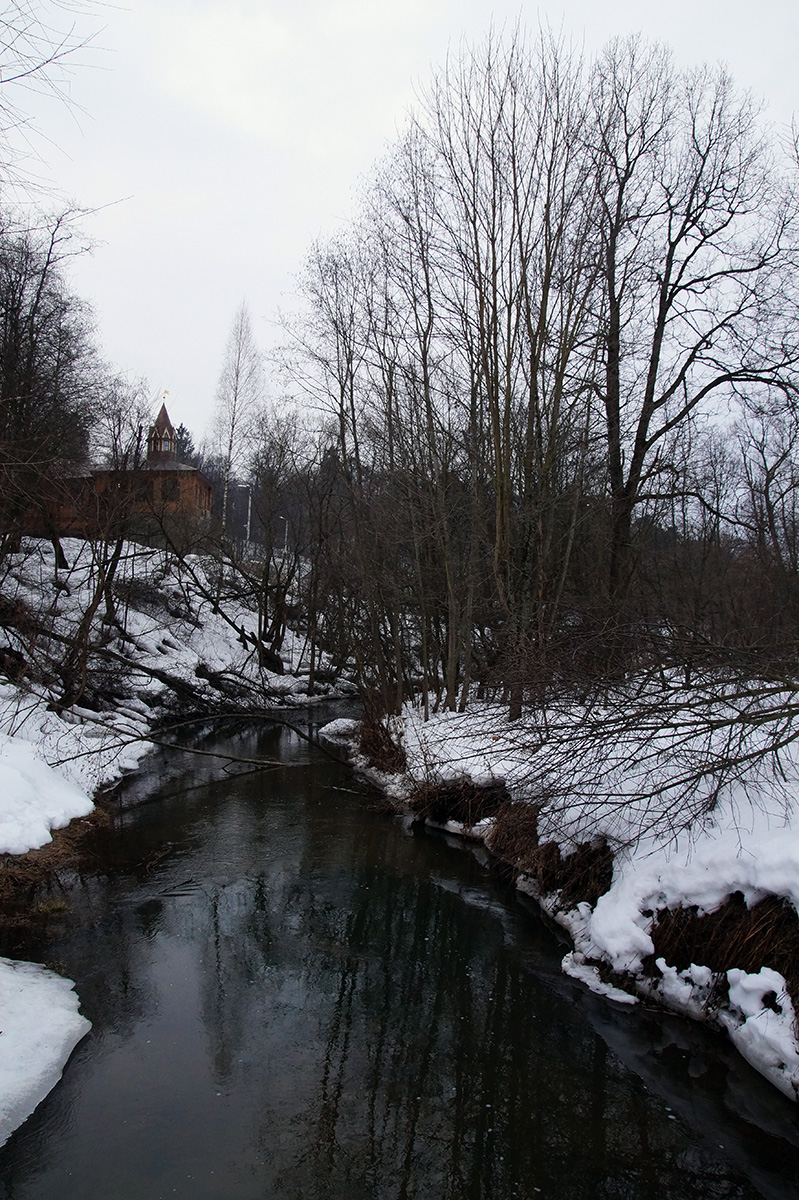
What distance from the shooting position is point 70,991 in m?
6.79

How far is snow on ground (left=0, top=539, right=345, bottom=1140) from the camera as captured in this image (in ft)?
20.0

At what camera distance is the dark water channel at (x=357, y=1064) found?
4.82 m

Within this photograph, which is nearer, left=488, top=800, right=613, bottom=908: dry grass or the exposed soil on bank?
the exposed soil on bank

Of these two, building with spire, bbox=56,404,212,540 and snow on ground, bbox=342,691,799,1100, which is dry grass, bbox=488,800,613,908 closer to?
snow on ground, bbox=342,691,799,1100

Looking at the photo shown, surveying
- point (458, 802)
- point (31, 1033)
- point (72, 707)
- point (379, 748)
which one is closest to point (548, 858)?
point (458, 802)

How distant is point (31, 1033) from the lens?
19.8 feet

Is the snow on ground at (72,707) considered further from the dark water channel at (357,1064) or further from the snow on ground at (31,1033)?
the dark water channel at (357,1064)

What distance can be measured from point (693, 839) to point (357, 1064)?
367 cm

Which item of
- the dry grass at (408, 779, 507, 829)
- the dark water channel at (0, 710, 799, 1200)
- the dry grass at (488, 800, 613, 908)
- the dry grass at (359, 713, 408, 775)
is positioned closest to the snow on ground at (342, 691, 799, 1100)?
the dry grass at (488, 800, 613, 908)

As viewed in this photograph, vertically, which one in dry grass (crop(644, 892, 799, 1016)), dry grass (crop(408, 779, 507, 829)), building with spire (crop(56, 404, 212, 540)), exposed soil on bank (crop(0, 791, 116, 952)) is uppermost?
building with spire (crop(56, 404, 212, 540))

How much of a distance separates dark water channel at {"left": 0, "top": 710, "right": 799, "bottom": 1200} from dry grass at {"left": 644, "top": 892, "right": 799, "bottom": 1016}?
0.59m

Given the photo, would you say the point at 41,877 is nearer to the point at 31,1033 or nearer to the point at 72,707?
the point at 31,1033

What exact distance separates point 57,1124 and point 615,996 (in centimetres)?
474

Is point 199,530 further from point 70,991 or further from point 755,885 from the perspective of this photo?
point 755,885
